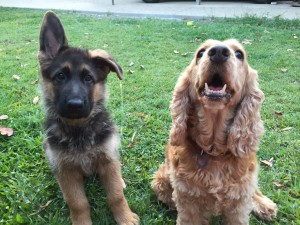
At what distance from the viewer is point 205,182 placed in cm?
282

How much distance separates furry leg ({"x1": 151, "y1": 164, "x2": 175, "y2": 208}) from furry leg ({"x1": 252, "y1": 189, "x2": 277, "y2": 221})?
83cm

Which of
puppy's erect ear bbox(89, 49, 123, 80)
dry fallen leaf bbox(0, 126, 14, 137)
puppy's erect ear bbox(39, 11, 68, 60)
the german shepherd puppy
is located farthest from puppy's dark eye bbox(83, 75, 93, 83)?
dry fallen leaf bbox(0, 126, 14, 137)

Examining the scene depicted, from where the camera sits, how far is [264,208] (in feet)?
10.5

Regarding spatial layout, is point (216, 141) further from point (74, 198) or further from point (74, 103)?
point (74, 198)

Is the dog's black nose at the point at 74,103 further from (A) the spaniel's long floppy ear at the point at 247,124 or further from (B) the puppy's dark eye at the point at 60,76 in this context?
(A) the spaniel's long floppy ear at the point at 247,124

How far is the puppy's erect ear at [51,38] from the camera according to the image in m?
3.23

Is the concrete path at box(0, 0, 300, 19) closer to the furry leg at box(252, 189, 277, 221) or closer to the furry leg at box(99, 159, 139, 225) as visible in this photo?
the furry leg at box(252, 189, 277, 221)

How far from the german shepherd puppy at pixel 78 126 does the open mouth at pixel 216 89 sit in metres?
0.91

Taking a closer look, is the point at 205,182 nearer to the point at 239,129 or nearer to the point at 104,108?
the point at 239,129

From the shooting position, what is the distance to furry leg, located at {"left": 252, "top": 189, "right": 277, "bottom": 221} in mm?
3207

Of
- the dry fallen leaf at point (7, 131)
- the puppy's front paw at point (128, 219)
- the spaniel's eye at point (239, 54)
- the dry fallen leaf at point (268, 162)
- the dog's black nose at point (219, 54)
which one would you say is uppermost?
the dog's black nose at point (219, 54)

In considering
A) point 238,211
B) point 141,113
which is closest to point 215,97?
point 238,211

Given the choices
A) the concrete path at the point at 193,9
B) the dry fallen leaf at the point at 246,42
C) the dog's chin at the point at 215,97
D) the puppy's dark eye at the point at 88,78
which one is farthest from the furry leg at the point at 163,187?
the concrete path at the point at 193,9

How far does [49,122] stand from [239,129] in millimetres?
1883
